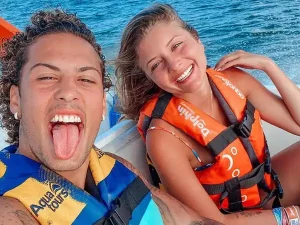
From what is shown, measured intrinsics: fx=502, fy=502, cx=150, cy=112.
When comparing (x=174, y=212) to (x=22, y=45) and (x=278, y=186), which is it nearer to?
(x=278, y=186)

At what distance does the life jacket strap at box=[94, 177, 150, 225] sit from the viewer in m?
1.57

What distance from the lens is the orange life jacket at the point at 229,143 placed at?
2.19 m

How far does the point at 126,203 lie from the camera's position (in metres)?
1.67

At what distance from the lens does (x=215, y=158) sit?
7.16 ft

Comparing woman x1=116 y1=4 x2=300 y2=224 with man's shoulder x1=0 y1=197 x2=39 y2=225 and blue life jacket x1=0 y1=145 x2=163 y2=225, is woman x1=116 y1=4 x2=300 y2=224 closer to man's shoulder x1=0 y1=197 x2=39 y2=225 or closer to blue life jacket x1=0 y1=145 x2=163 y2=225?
blue life jacket x1=0 y1=145 x2=163 y2=225

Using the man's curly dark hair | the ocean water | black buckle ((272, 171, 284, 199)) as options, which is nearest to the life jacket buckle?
black buckle ((272, 171, 284, 199))

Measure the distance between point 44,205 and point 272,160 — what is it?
4.73 feet

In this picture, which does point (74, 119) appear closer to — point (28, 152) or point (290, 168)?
point (28, 152)

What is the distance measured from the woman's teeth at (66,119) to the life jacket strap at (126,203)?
0.32 meters

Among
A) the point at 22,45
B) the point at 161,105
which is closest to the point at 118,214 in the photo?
the point at 22,45

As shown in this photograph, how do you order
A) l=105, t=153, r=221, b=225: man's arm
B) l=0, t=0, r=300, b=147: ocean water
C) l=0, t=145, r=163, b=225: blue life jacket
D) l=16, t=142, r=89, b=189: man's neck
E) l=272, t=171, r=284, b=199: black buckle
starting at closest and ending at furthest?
l=0, t=145, r=163, b=225: blue life jacket
l=16, t=142, r=89, b=189: man's neck
l=105, t=153, r=221, b=225: man's arm
l=272, t=171, r=284, b=199: black buckle
l=0, t=0, r=300, b=147: ocean water

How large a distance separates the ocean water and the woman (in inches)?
116

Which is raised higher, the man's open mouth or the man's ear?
the man's ear

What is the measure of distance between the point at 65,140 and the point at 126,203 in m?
0.33
